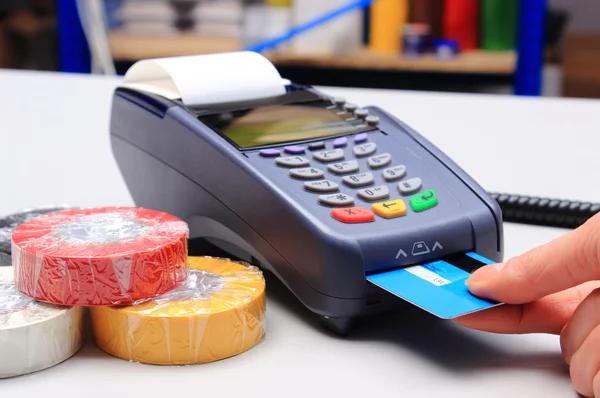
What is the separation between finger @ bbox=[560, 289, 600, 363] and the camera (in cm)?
39

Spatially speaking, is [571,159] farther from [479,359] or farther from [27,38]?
[27,38]

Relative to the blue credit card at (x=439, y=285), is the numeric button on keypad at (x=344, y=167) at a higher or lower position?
higher

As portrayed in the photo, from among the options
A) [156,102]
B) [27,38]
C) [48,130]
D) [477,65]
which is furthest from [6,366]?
[27,38]

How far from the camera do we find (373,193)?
1.53 feet

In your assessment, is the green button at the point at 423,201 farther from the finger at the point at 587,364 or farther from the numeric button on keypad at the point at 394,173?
the finger at the point at 587,364

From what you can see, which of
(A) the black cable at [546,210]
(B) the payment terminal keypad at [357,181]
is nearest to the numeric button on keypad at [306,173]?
(B) the payment terminal keypad at [357,181]

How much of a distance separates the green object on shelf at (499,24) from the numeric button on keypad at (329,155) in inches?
60.7

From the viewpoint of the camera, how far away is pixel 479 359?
0.41m

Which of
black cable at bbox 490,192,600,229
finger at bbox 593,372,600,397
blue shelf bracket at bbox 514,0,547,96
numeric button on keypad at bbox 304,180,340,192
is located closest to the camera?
finger at bbox 593,372,600,397

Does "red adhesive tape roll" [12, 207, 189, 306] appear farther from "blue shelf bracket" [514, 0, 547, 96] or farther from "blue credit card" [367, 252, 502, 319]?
"blue shelf bracket" [514, 0, 547, 96]

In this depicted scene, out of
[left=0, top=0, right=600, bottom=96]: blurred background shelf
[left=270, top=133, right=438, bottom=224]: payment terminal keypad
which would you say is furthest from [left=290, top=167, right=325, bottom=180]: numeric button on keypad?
[left=0, top=0, right=600, bottom=96]: blurred background shelf

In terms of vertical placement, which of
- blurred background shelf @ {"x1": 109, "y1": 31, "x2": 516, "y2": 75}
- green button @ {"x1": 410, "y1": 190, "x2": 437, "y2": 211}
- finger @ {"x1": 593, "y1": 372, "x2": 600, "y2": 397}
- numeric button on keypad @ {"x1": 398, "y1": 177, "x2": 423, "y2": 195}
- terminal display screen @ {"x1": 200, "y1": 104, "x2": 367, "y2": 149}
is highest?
terminal display screen @ {"x1": 200, "y1": 104, "x2": 367, "y2": 149}

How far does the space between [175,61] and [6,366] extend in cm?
26

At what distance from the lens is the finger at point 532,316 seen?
414 millimetres
